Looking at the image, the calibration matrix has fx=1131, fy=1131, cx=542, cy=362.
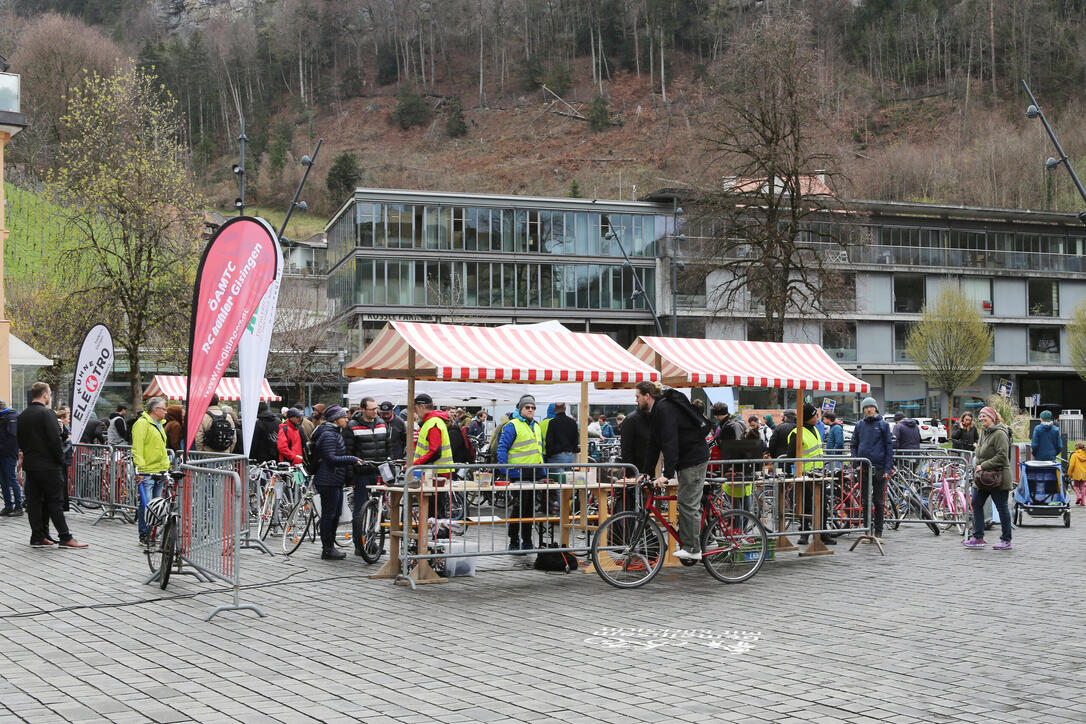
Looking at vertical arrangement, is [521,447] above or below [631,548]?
above

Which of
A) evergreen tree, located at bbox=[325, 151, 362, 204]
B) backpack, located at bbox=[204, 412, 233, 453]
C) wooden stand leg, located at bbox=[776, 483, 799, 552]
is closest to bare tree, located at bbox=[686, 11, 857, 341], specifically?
wooden stand leg, located at bbox=[776, 483, 799, 552]

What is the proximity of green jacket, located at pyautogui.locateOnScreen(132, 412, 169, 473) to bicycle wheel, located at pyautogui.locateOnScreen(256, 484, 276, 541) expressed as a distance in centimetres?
175

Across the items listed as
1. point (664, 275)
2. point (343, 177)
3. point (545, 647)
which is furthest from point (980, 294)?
point (545, 647)

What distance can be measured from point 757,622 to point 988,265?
70.7 meters

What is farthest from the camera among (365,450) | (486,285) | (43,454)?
(486,285)

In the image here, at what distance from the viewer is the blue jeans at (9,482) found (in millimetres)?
18055

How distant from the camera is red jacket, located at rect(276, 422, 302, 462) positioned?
16203 millimetres

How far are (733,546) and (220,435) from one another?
7432 mm

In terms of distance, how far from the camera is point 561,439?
51.9ft

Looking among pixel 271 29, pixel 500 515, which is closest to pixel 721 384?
pixel 500 515

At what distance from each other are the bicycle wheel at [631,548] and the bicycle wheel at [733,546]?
0.50 m

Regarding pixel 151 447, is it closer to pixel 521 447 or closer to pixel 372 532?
pixel 372 532

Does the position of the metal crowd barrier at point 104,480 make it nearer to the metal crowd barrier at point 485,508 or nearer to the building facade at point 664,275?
the metal crowd barrier at point 485,508

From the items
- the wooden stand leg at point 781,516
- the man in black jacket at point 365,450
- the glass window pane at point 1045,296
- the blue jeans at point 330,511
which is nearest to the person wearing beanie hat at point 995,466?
the wooden stand leg at point 781,516
